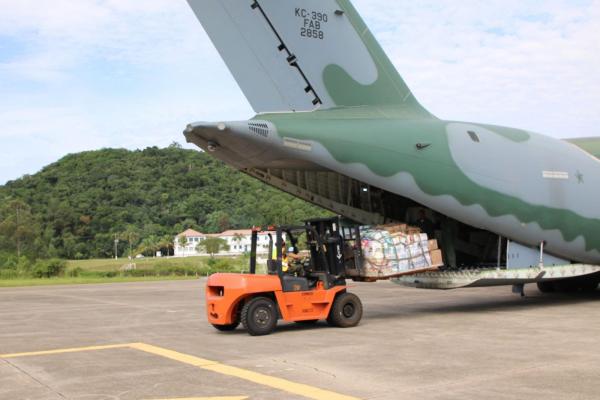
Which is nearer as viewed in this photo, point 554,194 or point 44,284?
point 554,194

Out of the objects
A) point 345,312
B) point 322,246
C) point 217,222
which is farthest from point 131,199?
point 345,312

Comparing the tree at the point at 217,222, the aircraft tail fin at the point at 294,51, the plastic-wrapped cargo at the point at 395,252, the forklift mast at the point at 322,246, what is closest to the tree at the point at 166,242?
the tree at the point at 217,222

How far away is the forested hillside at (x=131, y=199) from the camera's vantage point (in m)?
104

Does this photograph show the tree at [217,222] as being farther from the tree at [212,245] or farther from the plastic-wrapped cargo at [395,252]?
the plastic-wrapped cargo at [395,252]

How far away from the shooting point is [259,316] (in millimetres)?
12469

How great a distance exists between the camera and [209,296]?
1325cm

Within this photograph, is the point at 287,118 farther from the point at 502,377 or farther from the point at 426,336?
the point at 502,377

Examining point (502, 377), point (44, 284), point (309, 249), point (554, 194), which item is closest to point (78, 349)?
point (309, 249)

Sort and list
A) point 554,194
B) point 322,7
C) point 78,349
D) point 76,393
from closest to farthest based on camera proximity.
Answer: point 76,393
point 78,349
point 322,7
point 554,194

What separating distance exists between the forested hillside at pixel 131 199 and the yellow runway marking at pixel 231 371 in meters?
82.6

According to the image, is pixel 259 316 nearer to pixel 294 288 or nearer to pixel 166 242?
pixel 294 288

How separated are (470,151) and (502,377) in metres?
7.71

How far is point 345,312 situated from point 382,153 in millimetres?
3372

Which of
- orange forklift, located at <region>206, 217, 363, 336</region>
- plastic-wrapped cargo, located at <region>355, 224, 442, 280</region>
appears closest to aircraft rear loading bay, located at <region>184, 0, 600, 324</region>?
plastic-wrapped cargo, located at <region>355, 224, 442, 280</region>
